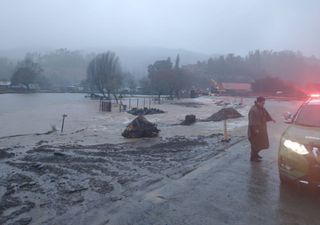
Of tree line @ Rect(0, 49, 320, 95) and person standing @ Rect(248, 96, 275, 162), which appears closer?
person standing @ Rect(248, 96, 275, 162)

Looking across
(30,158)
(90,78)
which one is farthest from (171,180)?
(90,78)

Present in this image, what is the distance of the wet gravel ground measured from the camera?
21.5 feet

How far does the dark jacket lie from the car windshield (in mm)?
1968

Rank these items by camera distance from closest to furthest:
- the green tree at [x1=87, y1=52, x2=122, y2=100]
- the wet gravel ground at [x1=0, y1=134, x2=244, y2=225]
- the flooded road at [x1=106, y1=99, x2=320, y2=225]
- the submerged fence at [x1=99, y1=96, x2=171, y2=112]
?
the flooded road at [x1=106, y1=99, x2=320, y2=225] < the wet gravel ground at [x1=0, y1=134, x2=244, y2=225] < the submerged fence at [x1=99, y1=96, x2=171, y2=112] < the green tree at [x1=87, y1=52, x2=122, y2=100]

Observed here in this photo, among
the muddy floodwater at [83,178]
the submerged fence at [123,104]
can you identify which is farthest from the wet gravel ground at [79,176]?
the submerged fence at [123,104]

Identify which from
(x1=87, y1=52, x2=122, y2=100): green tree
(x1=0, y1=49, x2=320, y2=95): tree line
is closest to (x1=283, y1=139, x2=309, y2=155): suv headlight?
(x1=0, y1=49, x2=320, y2=95): tree line

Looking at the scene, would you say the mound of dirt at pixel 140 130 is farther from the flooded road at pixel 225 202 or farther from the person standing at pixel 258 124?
the flooded road at pixel 225 202

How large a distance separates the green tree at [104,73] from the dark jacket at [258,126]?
101m

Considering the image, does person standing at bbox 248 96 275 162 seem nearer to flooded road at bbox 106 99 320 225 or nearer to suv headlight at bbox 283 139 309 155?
flooded road at bbox 106 99 320 225

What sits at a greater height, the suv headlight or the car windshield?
the car windshield

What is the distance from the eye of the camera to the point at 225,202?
6469mm

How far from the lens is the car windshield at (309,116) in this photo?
24.5 ft

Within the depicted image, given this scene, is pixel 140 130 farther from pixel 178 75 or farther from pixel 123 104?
pixel 178 75

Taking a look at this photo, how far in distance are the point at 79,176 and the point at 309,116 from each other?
552 centimetres
